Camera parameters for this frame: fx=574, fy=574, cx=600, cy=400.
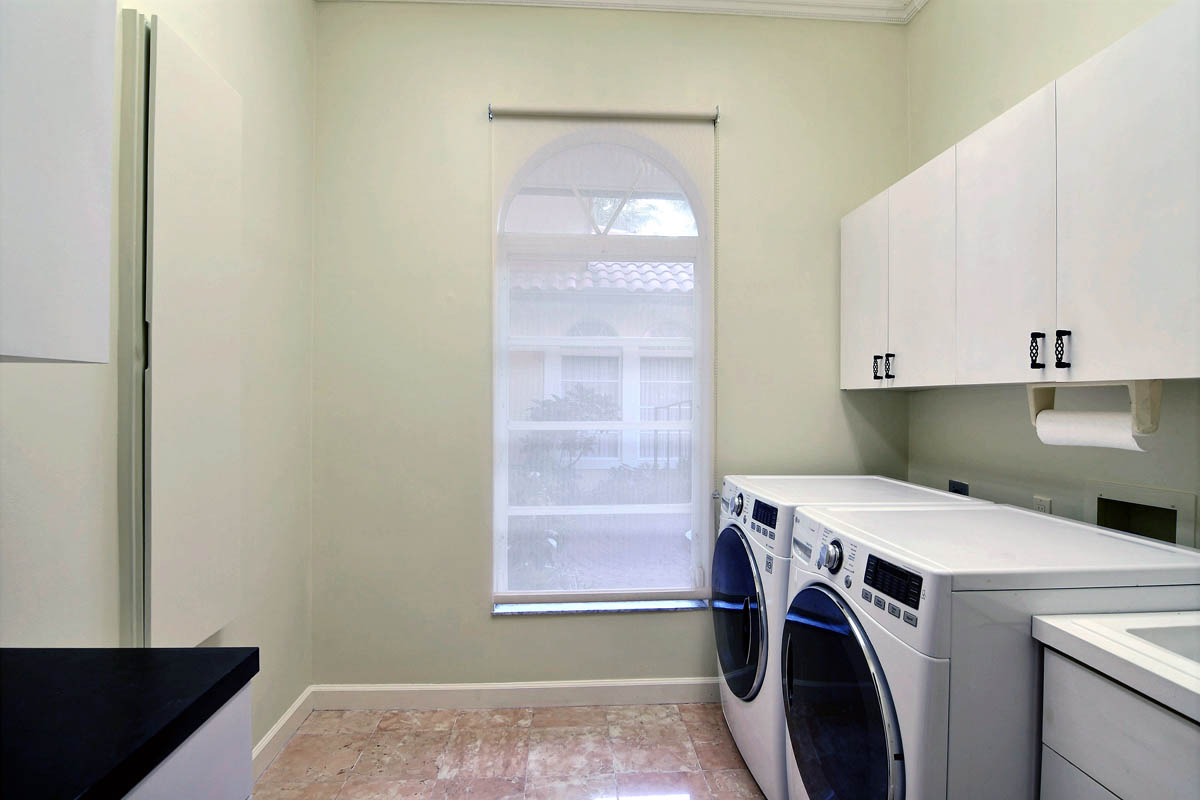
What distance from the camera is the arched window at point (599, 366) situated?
2.34 meters

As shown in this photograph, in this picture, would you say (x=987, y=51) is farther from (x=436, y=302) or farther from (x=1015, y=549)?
(x=436, y=302)

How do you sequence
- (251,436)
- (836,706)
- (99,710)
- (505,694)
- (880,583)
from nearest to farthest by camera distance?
(99,710) → (880,583) → (836,706) → (251,436) → (505,694)

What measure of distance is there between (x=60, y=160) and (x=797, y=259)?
7.51 feet

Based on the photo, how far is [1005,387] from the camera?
1915 mm

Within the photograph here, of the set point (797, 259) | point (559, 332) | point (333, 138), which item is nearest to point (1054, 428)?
point (797, 259)

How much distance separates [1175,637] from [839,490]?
99 cm

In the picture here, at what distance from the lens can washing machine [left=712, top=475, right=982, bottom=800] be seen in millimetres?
1628

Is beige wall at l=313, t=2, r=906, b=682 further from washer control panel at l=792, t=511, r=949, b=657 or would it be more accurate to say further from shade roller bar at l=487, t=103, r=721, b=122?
washer control panel at l=792, t=511, r=949, b=657

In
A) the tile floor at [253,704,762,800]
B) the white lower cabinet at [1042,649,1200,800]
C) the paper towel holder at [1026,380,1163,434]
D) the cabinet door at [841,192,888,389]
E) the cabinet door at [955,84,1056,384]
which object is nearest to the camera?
the white lower cabinet at [1042,649,1200,800]

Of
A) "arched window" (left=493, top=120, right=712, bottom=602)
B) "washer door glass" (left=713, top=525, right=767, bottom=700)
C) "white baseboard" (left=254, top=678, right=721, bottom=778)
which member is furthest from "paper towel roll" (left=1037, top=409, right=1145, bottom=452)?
"white baseboard" (left=254, top=678, right=721, bottom=778)

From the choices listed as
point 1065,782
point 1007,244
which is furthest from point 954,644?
point 1007,244

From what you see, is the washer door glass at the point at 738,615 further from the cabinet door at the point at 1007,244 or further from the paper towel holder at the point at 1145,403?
the paper towel holder at the point at 1145,403

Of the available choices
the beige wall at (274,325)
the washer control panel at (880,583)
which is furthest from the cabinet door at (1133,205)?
the beige wall at (274,325)

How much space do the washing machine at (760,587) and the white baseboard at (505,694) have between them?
30 centimetres
